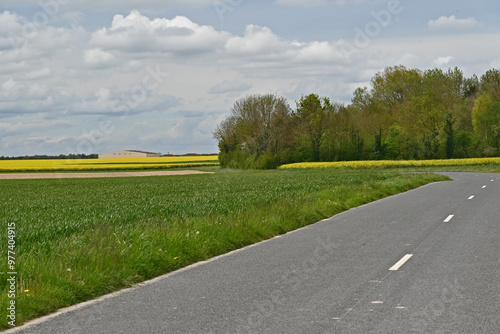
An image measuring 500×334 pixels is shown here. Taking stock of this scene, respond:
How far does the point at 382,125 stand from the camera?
297 feet

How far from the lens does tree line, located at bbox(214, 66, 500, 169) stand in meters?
79.9

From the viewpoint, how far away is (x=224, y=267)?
30.1ft

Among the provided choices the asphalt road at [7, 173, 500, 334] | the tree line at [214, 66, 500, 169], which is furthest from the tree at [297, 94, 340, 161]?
the asphalt road at [7, 173, 500, 334]

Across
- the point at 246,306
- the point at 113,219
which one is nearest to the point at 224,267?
the point at 246,306

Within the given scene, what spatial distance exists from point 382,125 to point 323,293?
86073 millimetres

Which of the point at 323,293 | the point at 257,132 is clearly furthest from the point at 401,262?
the point at 257,132

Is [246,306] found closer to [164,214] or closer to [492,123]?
[164,214]

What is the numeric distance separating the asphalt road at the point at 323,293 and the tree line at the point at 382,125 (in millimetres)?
69846

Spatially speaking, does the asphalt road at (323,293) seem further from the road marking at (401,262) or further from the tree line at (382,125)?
the tree line at (382,125)

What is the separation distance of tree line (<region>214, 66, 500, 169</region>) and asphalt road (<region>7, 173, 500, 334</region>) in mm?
69846

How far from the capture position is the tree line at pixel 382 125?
79.9 metres

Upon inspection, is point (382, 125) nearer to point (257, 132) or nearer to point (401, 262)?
point (257, 132)

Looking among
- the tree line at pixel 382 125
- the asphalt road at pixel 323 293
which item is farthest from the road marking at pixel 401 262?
the tree line at pixel 382 125

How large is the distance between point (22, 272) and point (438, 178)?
127 feet
